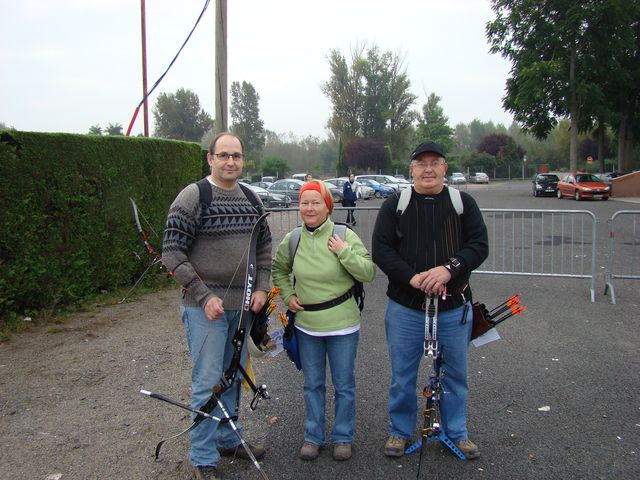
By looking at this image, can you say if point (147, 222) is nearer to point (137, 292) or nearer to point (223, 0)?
point (137, 292)

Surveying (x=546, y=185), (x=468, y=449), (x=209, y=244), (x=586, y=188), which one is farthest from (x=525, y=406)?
(x=546, y=185)

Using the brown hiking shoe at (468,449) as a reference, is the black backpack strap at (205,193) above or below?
above

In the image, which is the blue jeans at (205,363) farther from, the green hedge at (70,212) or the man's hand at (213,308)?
the green hedge at (70,212)

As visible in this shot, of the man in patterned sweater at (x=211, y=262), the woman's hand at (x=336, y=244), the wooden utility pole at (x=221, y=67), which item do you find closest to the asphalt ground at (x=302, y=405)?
the man in patterned sweater at (x=211, y=262)

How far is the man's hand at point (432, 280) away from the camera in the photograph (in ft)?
10.5

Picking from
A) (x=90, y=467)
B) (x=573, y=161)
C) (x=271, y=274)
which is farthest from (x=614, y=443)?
(x=573, y=161)

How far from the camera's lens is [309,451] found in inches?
137

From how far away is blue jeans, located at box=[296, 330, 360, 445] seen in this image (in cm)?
344

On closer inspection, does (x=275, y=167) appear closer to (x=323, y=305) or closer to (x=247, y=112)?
(x=247, y=112)

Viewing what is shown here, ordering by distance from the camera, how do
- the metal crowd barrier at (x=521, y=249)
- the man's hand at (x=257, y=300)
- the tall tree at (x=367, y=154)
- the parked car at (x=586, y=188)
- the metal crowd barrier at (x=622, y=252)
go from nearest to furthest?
the man's hand at (x=257, y=300) → the metal crowd barrier at (x=622, y=252) → the metal crowd barrier at (x=521, y=249) → the parked car at (x=586, y=188) → the tall tree at (x=367, y=154)

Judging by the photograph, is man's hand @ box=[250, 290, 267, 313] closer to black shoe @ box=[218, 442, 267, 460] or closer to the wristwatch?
black shoe @ box=[218, 442, 267, 460]

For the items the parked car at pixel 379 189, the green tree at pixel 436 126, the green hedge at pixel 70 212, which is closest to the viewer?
the green hedge at pixel 70 212

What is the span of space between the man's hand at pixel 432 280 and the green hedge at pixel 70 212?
482 centimetres

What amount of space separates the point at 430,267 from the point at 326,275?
0.64 m
